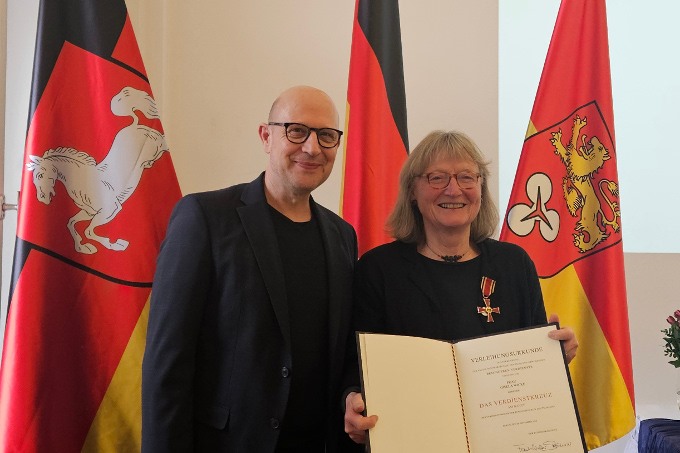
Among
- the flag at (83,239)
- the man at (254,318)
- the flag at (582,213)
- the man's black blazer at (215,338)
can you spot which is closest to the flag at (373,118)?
the flag at (582,213)

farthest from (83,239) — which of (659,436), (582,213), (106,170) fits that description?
(659,436)

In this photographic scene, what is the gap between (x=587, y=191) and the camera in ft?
9.10

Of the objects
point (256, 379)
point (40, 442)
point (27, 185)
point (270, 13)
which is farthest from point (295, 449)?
point (270, 13)

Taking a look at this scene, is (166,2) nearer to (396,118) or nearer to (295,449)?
(396,118)

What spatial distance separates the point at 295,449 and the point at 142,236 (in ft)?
3.61

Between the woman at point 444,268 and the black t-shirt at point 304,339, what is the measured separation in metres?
0.16

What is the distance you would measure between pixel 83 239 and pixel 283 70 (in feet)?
5.64

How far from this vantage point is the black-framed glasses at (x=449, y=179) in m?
1.89

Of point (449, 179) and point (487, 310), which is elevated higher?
point (449, 179)

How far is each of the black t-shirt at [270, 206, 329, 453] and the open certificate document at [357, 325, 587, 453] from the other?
32 cm

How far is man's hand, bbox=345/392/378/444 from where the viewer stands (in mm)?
1396

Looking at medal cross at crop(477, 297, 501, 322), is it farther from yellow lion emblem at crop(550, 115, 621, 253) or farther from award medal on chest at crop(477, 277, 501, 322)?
yellow lion emblem at crop(550, 115, 621, 253)

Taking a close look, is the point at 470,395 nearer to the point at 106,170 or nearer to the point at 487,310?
the point at 487,310
